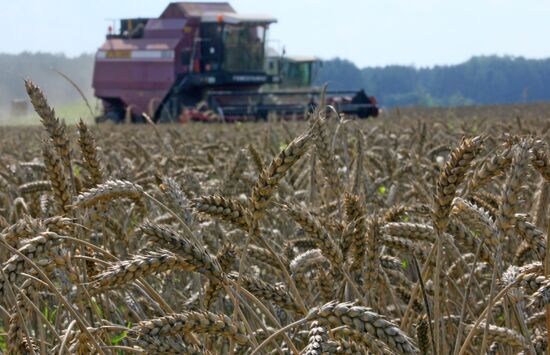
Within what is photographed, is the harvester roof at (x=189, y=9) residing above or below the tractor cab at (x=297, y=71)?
above

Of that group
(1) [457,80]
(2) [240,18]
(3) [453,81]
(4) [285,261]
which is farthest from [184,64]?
(3) [453,81]

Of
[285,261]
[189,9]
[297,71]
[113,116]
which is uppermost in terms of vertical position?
[189,9]

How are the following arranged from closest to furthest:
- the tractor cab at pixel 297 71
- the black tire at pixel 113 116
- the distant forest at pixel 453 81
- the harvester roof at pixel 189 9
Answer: the black tire at pixel 113 116
the harvester roof at pixel 189 9
the tractor cab at pixel 297 71
the distant forest at pixel 453 81

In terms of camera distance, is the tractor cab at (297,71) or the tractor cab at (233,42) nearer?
the tractor cab at (233,42)

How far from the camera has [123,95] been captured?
35969 mm

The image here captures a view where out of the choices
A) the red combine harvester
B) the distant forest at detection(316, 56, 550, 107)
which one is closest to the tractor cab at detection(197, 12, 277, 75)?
the red combine harvester

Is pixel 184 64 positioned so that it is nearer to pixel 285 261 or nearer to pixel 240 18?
pixel 240 18

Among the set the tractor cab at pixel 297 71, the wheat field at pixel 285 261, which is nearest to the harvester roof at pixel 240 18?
the tractor cab at pixel 297 71

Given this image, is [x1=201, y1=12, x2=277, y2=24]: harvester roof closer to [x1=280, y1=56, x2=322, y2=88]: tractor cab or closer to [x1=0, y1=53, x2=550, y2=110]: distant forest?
[x1=280, y1=56, x2=322, y2=88]: tractor cab

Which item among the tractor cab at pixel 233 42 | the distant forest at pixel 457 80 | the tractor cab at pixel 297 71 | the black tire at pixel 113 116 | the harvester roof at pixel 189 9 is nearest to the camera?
the tractor cab at pixel 233 42

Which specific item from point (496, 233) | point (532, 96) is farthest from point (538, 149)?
point (532, 96)

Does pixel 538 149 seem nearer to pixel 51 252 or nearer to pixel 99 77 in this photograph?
pixel 51 252

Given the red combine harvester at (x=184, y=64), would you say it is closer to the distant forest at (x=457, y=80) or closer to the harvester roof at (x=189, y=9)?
the harvester roof at (x=189, y=9)

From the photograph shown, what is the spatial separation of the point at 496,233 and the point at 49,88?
52742mm
